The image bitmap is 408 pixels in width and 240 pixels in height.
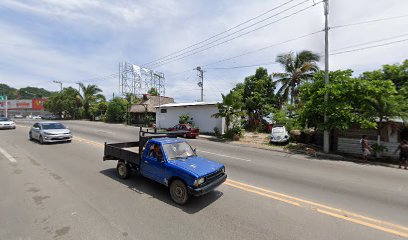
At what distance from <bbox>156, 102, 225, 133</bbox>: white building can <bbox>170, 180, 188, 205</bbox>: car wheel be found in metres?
19.2

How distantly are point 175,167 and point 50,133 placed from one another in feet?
41.8

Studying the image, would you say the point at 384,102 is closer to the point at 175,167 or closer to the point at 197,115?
the point at 175,167

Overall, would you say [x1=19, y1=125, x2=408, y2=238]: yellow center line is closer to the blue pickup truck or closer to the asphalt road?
the asphalt road

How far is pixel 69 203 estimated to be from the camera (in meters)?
5.28

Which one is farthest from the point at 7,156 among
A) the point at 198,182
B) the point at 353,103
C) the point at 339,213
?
the point at 353,103

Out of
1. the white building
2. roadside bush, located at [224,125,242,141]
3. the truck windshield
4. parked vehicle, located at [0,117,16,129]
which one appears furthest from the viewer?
the white building

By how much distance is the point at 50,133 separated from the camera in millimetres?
14203

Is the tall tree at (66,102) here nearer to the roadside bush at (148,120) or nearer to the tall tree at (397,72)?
the roadside bush at (148,120)

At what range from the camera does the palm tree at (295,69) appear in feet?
88.9

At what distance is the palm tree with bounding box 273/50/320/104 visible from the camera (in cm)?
2711

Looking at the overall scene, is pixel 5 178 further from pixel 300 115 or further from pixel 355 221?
pixel 300 115

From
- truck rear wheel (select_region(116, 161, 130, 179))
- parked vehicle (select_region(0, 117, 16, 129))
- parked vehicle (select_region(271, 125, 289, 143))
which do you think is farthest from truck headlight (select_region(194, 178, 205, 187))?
parked vehicle (select_region(0, 117, 16, 129))

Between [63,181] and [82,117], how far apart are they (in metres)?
51.8

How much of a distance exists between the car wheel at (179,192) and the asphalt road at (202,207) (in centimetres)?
17
